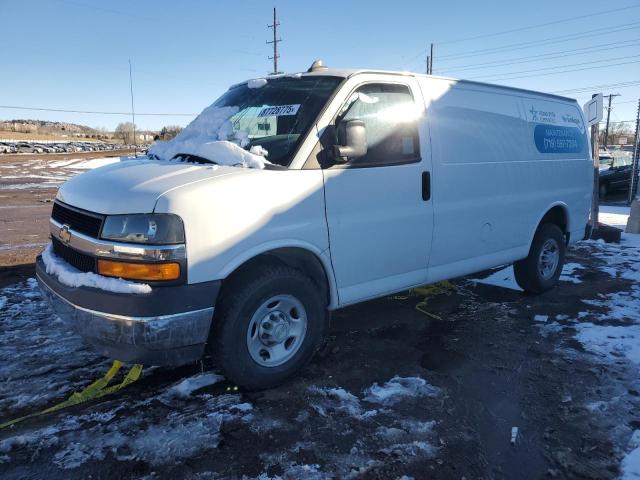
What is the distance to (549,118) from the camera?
5.51m

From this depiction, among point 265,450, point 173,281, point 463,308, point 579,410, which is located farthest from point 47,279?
point 463,308

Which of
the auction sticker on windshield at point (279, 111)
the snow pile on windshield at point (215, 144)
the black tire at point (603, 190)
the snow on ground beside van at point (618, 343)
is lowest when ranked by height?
the snow on ground beside van at point (618, 343)

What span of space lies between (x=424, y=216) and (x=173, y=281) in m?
2.14

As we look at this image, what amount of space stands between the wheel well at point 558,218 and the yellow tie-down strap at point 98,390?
14.8 feet

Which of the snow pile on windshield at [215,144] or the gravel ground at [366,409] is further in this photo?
the snow pile on windshield at [215,144]

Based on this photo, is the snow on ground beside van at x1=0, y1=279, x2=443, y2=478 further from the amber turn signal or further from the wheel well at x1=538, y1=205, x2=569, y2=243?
the wheel well at x1=538, y1=205, x2=569, y2=243

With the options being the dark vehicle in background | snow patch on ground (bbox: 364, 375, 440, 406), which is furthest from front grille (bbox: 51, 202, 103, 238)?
the dark vehicle in background

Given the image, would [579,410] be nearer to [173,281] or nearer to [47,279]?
[173,281]

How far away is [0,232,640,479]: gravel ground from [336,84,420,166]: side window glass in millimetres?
1597

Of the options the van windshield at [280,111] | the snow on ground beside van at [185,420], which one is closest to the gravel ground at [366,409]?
the snow on ground beside van at [185,420]

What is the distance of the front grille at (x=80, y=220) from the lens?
289 cm

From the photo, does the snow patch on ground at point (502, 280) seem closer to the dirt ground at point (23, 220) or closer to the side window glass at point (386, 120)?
the side window glass at point (386, 120)

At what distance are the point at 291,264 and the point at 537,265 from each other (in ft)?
11.1

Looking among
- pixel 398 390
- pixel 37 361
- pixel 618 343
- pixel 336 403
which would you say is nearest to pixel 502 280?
pixel 618 343
